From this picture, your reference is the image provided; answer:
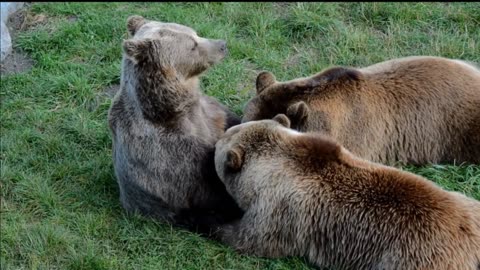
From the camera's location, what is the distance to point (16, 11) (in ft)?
34.4

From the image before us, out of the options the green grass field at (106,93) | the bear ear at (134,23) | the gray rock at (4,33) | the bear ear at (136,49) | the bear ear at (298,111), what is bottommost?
the green grass field at (106,93)

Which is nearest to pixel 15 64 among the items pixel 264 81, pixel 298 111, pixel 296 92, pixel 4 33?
pixel 4 33

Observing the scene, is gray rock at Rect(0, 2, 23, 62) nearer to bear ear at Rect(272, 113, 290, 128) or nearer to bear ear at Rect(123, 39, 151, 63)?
bear ear at Rect(123, 39, 151, 63)

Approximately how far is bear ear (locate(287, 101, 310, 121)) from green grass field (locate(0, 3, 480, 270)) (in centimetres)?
123

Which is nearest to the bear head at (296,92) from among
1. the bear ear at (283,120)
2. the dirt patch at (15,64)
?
the bear ear at (283,120)

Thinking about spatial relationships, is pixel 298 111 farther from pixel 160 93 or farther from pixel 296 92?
pixel 160 93

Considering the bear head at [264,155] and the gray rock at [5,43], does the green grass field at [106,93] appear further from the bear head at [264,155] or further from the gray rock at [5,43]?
the bear head at [264,155]

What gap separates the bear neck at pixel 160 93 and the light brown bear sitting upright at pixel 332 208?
20.0 inches

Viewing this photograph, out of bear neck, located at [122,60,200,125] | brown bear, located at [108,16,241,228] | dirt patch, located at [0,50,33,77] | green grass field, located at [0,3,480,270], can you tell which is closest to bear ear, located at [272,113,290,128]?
brown bear, located at [108,16,241,228]

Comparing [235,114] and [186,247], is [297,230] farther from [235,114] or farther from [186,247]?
[235,114]

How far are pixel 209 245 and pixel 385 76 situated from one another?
224 cm

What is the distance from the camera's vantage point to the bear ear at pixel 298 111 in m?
7.12

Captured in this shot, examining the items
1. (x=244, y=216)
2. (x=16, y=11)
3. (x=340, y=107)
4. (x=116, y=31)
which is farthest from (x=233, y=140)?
(x=16, y=11)

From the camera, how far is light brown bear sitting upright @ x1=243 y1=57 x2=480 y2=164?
7402 mm
